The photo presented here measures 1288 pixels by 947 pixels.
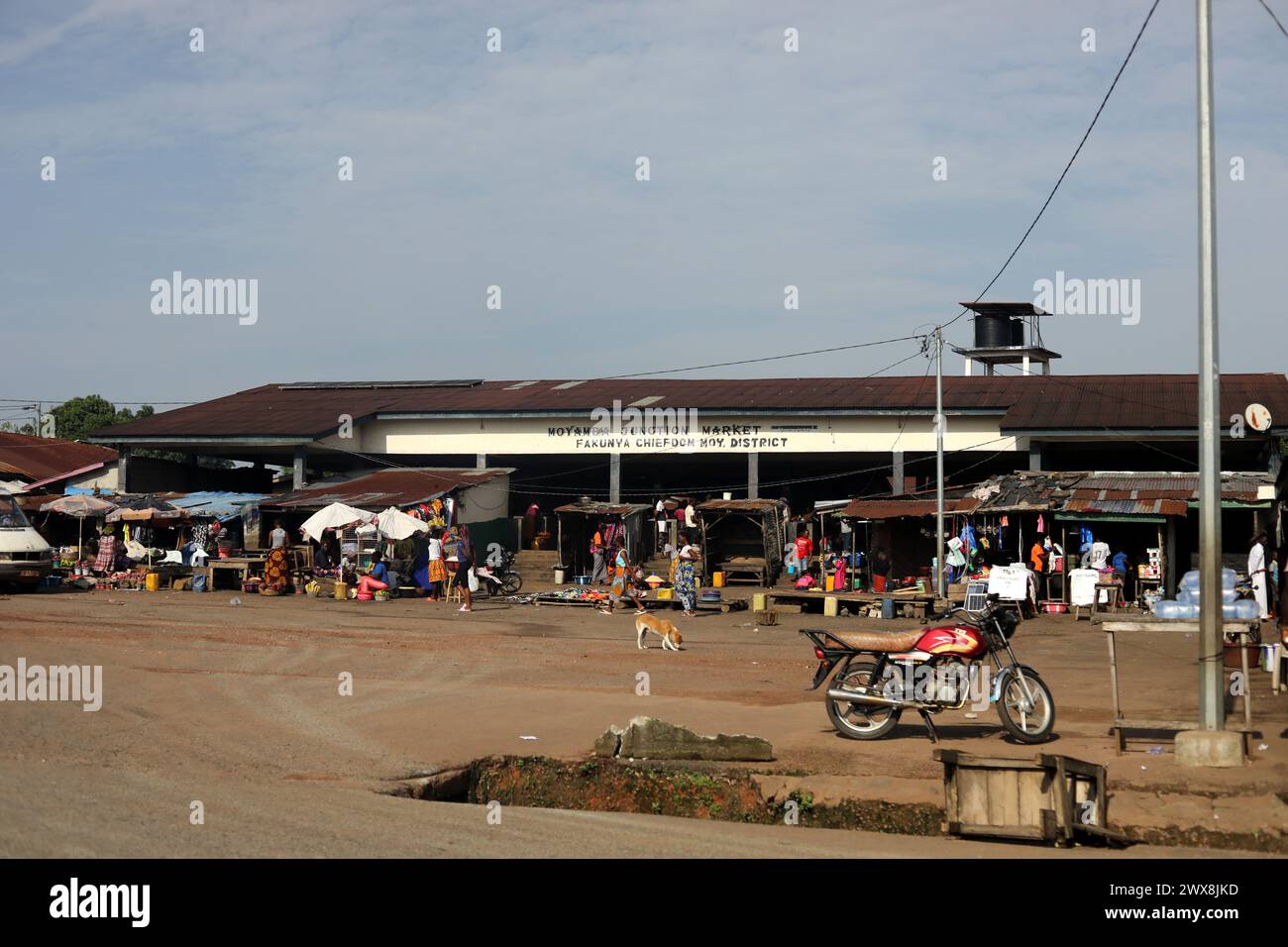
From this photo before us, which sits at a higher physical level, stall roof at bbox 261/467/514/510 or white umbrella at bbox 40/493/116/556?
stall roof at bbox 261/467/514/510

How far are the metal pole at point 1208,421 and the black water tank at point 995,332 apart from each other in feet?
113

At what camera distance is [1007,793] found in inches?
336

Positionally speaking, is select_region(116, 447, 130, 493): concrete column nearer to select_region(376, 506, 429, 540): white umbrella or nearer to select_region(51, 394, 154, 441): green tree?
select_region(376, 506, 429, 540): white umbrella

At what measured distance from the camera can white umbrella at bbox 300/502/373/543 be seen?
30.9 meters

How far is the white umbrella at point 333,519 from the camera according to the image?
3086 centimetres

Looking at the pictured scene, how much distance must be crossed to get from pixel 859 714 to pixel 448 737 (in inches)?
156

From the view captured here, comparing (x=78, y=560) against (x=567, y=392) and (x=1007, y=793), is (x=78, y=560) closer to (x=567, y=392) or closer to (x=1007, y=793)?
(x=567, y=392)

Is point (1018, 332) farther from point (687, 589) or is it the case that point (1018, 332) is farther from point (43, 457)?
point (43, 457)

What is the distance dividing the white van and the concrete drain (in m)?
20.9
